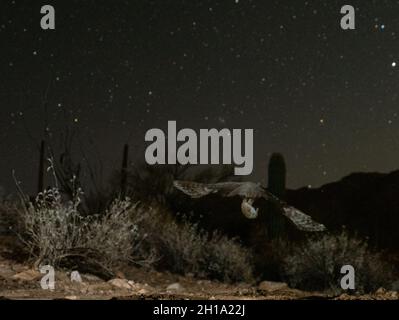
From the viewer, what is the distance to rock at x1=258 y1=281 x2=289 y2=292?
990 centimetres

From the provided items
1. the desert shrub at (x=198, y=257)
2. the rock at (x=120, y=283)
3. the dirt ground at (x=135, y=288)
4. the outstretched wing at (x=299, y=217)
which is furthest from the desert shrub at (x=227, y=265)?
the rock at (x=120, y=283)

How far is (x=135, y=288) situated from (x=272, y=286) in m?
2.26

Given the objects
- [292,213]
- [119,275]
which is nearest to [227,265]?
[119,275]

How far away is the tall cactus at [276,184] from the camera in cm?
1416

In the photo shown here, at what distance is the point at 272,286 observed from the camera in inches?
396

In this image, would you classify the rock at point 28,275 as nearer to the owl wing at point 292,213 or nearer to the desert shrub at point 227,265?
the desert shrub at point 227,265

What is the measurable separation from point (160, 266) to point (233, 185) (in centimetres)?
309

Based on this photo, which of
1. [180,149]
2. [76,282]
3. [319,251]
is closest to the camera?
[76,282]

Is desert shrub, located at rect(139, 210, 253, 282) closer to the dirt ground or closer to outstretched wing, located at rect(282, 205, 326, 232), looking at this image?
the dirt ground

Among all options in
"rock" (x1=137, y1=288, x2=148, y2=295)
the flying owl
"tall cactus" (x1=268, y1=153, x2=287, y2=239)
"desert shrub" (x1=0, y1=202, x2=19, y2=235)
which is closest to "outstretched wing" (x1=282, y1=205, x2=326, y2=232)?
the flying owl
